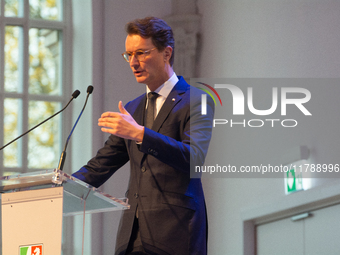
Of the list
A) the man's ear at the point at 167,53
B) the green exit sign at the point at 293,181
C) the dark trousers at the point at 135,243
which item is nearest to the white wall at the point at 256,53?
the green exit sign at the point at 293,181

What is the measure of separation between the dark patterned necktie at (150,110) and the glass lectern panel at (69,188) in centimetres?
50

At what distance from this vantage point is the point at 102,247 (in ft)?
19.2

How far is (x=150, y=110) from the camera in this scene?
251 cm

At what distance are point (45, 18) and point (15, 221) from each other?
5.08 m

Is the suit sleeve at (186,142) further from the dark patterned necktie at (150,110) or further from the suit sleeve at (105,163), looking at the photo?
the suit sleeve at (105,163)

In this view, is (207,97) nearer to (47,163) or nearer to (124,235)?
(124,235)

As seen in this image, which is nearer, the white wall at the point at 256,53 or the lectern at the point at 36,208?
the lectern at the point at 36,208

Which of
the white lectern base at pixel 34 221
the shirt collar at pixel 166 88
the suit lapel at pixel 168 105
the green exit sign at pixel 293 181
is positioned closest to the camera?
the white lectern base at pixel 34 221

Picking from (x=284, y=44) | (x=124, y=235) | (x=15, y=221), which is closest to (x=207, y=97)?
(x=124, y=235)

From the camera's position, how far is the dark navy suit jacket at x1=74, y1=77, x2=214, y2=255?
84.2 inches

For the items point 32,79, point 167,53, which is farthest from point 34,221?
point 32,79

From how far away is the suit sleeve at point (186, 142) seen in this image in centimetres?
208

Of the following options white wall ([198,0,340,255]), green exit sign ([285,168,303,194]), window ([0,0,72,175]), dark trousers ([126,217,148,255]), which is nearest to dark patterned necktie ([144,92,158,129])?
dark trousers ([126,217,148,255])

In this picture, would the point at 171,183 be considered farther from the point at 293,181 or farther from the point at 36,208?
the point at 293,181
